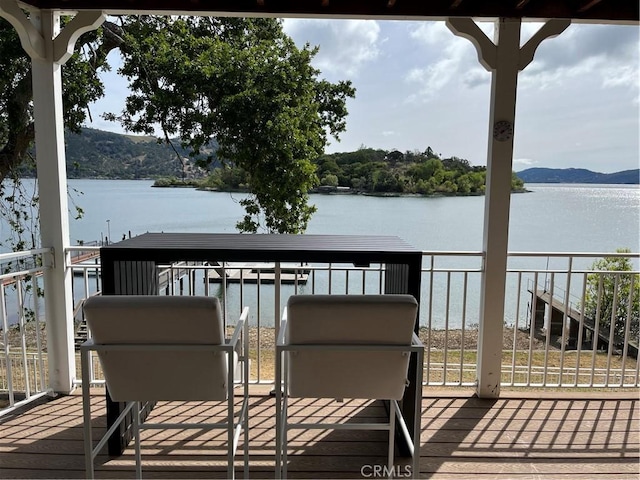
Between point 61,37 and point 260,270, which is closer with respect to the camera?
point 61,37

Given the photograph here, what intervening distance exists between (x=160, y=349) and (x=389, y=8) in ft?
8.54

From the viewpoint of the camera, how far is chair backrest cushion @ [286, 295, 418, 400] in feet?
5.44

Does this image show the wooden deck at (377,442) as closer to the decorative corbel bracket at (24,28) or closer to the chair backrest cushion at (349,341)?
the chair backrest cushion at (349,341)

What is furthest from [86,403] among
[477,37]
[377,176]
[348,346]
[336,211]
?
[336,211]

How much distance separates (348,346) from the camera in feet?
5.57

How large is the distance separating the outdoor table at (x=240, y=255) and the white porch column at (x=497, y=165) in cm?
92

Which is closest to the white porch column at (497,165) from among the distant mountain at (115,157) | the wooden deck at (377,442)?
the wooden deck at (377,442)

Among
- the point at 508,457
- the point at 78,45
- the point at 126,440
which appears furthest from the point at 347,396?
the point at 78,45

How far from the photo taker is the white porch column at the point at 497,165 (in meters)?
2.92

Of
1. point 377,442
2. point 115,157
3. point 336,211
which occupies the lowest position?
point 377,442

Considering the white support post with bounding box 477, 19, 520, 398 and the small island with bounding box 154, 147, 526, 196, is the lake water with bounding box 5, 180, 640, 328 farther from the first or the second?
the white support post with bounding box 477, 19, 520, 398

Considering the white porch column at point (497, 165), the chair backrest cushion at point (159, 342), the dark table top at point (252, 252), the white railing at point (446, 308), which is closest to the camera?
the chair backrest cushion at point (159, 342)

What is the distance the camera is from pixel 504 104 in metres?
2.97

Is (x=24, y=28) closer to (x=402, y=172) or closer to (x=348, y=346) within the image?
(x=348, y=346)
